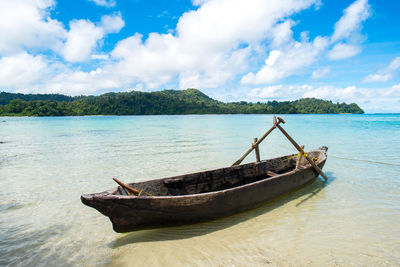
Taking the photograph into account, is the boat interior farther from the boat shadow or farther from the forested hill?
the forested hill

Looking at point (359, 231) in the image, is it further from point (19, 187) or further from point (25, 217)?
point (19, 187)

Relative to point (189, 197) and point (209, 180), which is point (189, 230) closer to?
point (189, 197)

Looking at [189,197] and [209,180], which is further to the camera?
[209,180]

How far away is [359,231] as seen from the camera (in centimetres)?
488

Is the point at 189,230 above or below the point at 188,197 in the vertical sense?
below

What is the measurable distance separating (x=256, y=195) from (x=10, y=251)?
5201mm

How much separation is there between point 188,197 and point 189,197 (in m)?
0.02

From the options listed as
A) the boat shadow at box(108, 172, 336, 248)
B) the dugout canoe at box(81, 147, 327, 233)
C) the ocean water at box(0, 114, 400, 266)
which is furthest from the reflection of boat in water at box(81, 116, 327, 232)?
the ocean water at box(0, 114, 400, 266)

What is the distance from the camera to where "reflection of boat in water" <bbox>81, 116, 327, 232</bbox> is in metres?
3.95

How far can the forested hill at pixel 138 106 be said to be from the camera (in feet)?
327

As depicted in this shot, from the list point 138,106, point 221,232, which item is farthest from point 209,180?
point 138,106

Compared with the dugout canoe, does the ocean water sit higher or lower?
lower

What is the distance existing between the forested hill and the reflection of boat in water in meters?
117

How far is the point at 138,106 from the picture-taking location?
128 m
